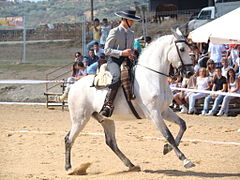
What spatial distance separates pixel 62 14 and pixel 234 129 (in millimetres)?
61277

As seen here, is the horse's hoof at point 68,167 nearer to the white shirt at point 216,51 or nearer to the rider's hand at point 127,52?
the rider's hand at point 127,52

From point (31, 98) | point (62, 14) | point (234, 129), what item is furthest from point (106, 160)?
point (62, 14)

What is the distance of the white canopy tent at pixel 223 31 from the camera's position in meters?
14.4

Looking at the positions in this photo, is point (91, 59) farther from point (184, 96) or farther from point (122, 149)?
point (122, 149)

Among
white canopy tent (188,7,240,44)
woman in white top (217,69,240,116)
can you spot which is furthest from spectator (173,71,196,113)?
white canopy tent (188,7,240,44)

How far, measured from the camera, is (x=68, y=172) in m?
9.70

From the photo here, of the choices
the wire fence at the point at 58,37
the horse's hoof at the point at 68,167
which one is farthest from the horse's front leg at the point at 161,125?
the wire fence at the point at 58,37

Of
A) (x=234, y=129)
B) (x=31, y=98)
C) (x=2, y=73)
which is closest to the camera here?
(x=234, y=129)

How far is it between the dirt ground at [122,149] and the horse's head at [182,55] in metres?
1.75

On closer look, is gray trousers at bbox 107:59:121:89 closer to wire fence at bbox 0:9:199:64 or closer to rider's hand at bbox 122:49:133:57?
rider's hand at bbox 122:49:133:57

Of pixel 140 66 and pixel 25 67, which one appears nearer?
pixel 140 66

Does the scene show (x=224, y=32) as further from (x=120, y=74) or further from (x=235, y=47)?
(x=120, y=74)

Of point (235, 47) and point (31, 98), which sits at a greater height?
point (235, 47)

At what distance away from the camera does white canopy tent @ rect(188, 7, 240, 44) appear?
14.4 metres
